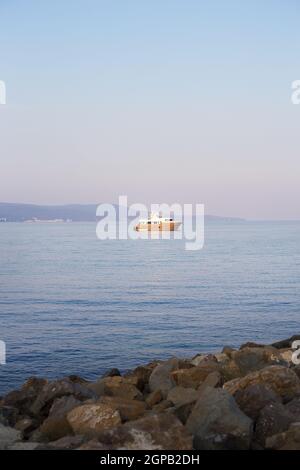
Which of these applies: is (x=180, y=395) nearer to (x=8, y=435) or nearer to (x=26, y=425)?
(x=26, y=425)

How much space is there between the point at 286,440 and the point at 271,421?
0.48m

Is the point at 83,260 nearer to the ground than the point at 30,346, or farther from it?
farther from it

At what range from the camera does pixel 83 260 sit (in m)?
48.8

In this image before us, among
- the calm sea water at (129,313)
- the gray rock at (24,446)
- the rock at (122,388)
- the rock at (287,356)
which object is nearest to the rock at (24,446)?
the gray rock at (24,446)

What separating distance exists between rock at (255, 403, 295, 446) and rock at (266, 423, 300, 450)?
23cm

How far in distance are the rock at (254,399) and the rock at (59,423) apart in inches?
65.7

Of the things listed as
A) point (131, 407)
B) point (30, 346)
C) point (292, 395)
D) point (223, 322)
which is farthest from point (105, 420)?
point (223, 322)

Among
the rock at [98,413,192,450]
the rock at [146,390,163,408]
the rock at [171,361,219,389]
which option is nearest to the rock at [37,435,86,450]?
the rock at [98,413,192,450]

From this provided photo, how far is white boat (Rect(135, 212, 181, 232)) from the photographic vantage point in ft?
422

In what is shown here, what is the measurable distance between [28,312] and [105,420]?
18306mm

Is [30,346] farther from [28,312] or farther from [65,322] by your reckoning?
[28,312]

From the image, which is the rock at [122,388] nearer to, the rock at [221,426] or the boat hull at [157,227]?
the rock at [221,426]

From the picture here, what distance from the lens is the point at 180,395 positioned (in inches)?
279

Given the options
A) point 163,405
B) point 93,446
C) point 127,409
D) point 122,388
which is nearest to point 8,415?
A: point 122,388
